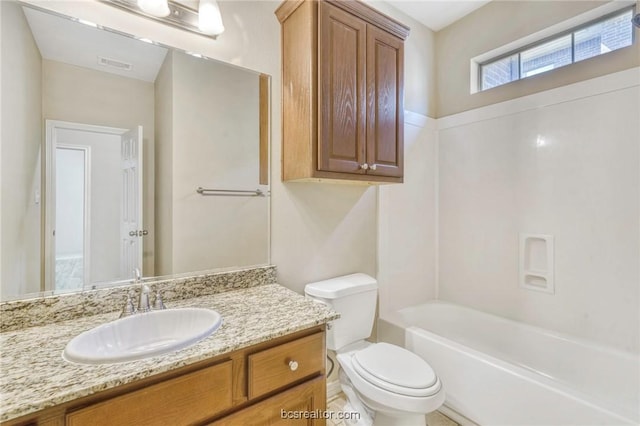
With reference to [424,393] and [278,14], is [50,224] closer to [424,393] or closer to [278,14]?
[278,14]

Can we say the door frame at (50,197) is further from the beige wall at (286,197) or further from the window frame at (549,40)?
the window frame at (549,40)

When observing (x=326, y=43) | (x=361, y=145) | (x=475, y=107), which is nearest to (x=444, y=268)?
(x=475, y=107)

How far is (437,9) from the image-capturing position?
231 cm

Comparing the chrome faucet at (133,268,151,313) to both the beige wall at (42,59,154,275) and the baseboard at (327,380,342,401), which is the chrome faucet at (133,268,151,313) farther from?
the baseboard at (327,380,342,401)

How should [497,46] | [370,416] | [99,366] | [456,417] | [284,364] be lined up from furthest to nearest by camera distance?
[497,46] < [456,417] < [370,416] < [284,364] < [99,366]

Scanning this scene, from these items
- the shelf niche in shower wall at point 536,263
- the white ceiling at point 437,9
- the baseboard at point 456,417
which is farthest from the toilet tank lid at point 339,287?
the white ceiling at point 437,9

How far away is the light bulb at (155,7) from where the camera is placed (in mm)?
1198

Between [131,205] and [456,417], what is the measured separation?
2.08m

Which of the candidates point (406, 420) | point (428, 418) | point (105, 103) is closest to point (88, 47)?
point (105, 103)

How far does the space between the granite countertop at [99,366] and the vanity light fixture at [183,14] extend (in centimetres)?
124

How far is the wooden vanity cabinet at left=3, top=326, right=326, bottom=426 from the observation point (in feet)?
2.29

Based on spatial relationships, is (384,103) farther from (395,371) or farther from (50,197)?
(50,197)

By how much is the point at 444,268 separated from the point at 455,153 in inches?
39.8

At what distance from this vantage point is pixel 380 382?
1361mm
